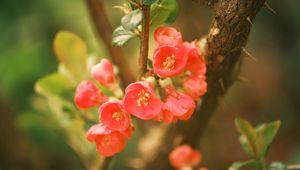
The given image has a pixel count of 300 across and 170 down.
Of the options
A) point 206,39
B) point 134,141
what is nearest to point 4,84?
point 134,141

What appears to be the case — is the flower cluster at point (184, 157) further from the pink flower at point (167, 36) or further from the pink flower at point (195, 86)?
the pink flower at point (167, 36)

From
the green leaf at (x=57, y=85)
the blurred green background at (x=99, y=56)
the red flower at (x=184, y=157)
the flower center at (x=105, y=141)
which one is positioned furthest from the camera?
the blurred green background at (x=99, y=56)

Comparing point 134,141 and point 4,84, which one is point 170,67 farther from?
point 4,84

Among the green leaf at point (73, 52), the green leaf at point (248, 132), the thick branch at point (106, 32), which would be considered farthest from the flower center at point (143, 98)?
the thick branch at point (106, 32)

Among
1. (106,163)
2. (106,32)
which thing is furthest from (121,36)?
(106,32)

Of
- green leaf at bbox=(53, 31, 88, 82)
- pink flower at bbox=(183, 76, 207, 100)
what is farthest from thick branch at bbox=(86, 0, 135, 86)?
pink flower at bbox=(183, 76, 207, 100)

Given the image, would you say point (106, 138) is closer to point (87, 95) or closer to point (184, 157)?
point (87, 95)
